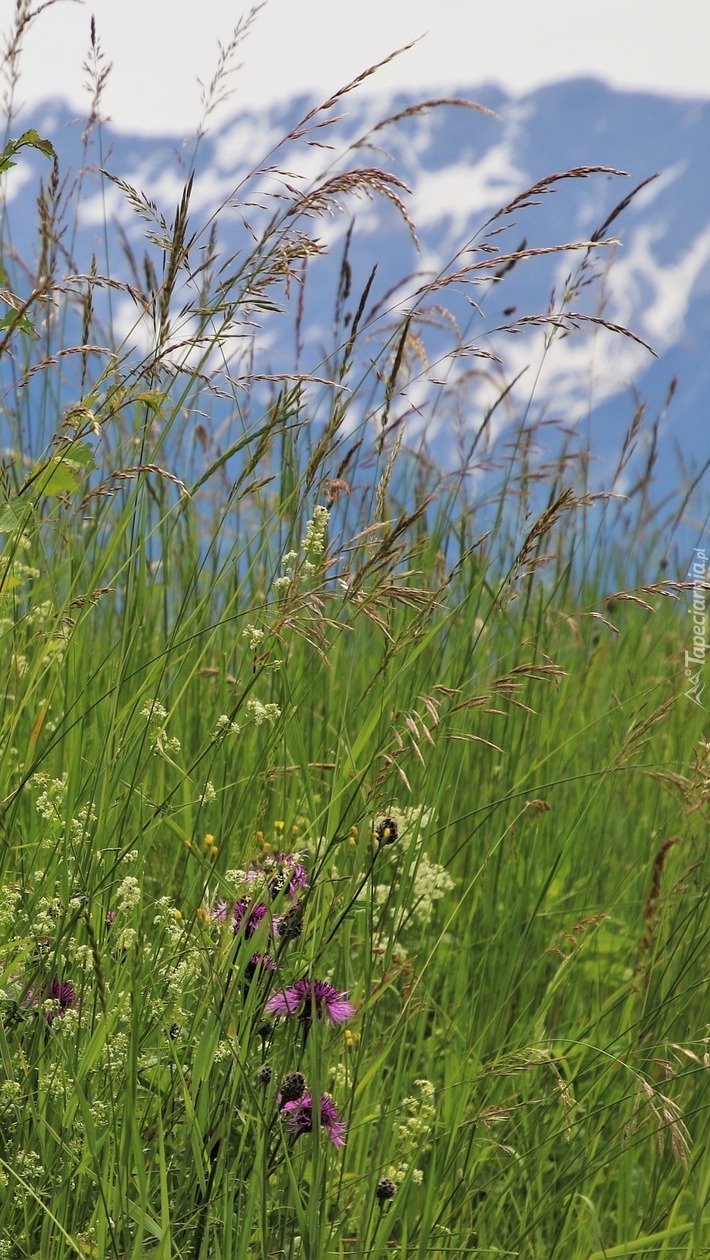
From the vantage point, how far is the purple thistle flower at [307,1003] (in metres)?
1.43

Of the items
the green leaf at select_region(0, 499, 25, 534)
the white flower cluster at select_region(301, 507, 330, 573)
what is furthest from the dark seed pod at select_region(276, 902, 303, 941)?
the green leaf at select_region(0, 499, 25, 534)

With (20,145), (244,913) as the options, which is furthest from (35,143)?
(244,913)

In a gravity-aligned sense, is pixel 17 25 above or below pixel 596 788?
above

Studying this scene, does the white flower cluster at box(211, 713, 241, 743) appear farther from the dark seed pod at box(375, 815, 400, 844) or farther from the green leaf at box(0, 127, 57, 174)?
the green leaf at box(0, 127, 57, 174)

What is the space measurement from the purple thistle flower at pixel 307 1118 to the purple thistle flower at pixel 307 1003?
0.10 metres

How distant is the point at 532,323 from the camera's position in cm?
172

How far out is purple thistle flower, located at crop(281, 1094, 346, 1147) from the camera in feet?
4.58

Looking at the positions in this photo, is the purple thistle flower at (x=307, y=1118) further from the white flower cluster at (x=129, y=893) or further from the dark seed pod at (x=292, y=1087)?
the white flower cluster at (x=129, y=893)

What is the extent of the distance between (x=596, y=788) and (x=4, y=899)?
1020mm

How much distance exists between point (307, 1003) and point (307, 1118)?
142 millimetres

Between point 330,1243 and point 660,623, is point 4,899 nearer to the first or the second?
point 330,1243

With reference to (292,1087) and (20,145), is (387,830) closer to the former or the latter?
(292,1087)

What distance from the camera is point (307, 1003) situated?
1472 millimetres

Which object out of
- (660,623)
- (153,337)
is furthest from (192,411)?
(660,623)
